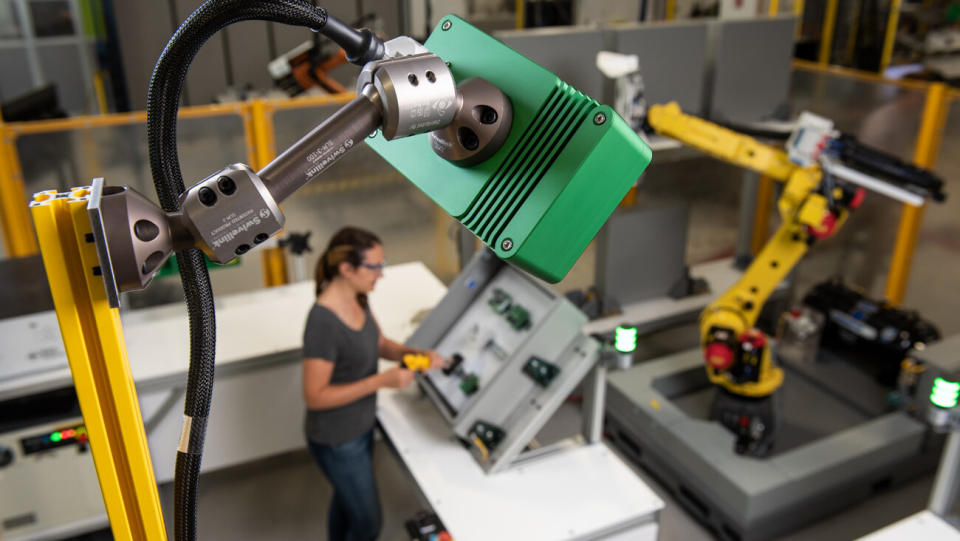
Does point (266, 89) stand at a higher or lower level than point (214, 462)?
higher

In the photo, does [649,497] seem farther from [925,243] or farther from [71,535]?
[925,243]

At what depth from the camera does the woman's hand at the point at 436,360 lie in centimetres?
261

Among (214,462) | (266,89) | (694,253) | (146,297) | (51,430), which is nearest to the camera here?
(51,430)

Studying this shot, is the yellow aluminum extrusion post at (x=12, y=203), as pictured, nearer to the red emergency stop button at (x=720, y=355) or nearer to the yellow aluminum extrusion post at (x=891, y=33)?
the red emergency stop button at (x=720, y=355)

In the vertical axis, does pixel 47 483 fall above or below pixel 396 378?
below

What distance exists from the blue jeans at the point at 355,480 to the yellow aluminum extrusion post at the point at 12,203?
6.35 feet

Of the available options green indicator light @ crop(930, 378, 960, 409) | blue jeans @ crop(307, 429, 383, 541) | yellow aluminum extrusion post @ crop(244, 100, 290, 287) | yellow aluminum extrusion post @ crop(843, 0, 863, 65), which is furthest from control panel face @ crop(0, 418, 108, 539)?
yellow aluminum extrusion post @ crop(843, 0, 863, 65)

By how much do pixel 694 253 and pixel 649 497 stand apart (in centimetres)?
409

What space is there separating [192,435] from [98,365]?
0.12m

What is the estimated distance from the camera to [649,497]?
90.1 inches

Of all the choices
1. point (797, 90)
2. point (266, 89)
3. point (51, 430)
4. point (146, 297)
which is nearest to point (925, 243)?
point (797, 90)

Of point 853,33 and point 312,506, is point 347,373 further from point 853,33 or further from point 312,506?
point 853,33

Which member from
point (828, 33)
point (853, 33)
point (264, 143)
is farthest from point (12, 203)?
point (853, 33)

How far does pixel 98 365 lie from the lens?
0.73 metres
